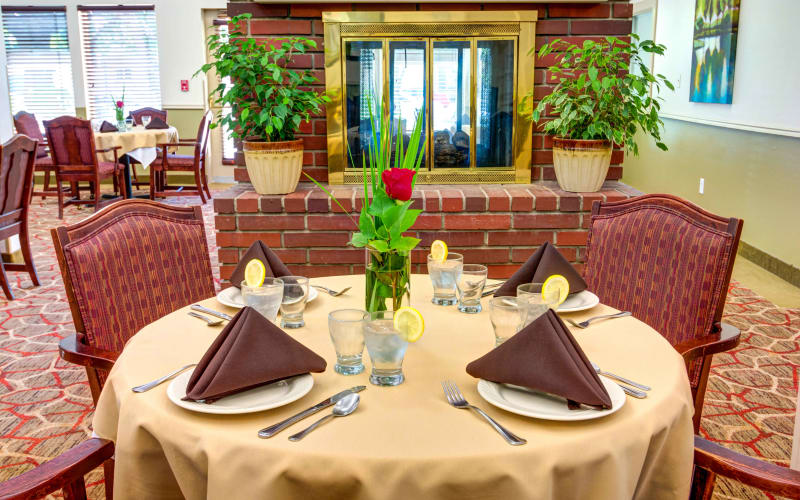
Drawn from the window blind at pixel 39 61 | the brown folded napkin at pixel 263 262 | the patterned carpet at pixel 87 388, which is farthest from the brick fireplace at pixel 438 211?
the window blind at pixel 39 61

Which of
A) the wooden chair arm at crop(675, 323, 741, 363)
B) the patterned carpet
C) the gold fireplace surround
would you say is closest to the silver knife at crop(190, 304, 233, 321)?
the patterned carpet

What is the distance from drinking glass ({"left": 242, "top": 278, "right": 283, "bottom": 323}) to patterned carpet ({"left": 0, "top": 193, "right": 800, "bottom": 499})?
39.8 inches

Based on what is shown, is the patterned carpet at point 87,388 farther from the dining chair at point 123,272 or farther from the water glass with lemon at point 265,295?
the water glass with lemon at point 265,295

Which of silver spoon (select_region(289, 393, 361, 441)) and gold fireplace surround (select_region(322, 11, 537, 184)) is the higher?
gold fireplace surround (select_region(322, 11, 537, 184))

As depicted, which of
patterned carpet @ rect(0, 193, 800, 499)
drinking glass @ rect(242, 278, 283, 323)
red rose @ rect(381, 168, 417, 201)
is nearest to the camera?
red rose @ rect(381, 168, 417, 201)

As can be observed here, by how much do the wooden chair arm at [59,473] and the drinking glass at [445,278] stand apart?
29.5 inches

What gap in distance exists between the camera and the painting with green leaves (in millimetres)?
4625

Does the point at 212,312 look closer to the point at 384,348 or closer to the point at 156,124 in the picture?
the point at 384,348

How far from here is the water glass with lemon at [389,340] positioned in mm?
1135

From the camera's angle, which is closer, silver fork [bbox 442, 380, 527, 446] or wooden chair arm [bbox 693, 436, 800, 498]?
silver fork [bbox 442, 380, 527, 446]

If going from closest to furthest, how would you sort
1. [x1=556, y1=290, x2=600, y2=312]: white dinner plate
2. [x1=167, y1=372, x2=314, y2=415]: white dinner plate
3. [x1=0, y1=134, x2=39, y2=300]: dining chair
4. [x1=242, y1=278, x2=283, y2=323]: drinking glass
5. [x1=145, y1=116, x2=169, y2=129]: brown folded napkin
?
[x1=167, y1=372, x2=314, y2=415]: white dinner plate
[x1=242, y1=278, x2=283, y2=323]: drinking glass
[x1=556, y1=290, x2=600, y2=312]: white dinner plate
[x1=0, y1=134, x2=39, y2=300]: dining chair
[x1=145, y1=116, x2=169, y2=129]: brown folded napkin

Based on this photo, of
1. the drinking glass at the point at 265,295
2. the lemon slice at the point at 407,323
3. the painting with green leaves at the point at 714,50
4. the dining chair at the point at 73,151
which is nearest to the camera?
the lemon slice at the point at 407,323

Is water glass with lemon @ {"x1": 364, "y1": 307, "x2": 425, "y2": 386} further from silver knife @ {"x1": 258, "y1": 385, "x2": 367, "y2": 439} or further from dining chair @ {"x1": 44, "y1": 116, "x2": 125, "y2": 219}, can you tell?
dining chair @ {"x1": 44, "y1": 116, "x2": 125, "y2": 219}

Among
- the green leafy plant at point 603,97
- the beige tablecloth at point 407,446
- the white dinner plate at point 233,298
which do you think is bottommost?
the beige tablecloth at point 407,446
